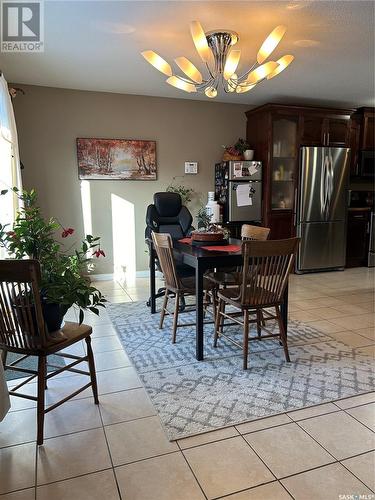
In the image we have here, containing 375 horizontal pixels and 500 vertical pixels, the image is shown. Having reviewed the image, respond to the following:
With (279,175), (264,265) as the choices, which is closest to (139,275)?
(279,175)

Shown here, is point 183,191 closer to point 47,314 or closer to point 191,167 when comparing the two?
point 191,167

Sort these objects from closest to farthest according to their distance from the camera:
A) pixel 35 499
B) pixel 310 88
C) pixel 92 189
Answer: pixel 35 499 → pixel 310 88 → pixel 92 189

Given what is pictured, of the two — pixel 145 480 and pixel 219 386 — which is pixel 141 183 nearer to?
pixel 219 386

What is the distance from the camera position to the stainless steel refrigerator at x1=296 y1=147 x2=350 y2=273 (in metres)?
5.29

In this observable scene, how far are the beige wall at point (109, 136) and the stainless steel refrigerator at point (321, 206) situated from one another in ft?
4.10

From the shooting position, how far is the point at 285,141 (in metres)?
5.29

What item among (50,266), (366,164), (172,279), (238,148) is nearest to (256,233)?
(172,279)

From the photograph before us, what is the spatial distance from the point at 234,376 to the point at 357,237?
4.51 metres

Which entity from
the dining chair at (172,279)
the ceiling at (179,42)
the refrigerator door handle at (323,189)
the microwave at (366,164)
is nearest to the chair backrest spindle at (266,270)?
the dining chair at (172,279)

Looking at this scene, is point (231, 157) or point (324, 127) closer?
point (231, 157)

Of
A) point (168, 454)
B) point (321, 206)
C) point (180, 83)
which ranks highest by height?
point (180, 83)

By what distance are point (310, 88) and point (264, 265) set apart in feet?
10.8

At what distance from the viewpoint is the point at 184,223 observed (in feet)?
13.8

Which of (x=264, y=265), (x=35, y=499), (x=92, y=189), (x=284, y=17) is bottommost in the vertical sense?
(x=35, y=499)
